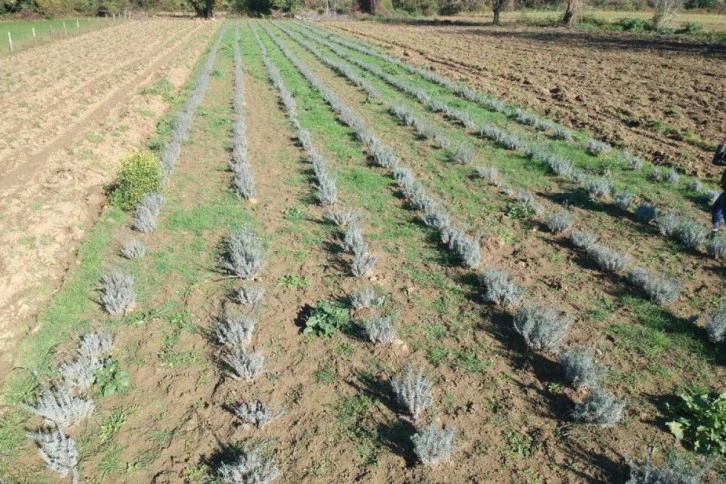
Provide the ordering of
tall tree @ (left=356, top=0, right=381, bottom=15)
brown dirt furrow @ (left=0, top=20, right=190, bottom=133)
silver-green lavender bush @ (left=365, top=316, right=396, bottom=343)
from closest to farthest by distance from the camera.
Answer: silver-green lavender bush @ (left=365, top=316, right=396, bottom=343) < brown dirt furrow @ (left=0, top=20, right=190, bottom=133) < tall tree @ (left=356, top=0, right=381, bottom=15)

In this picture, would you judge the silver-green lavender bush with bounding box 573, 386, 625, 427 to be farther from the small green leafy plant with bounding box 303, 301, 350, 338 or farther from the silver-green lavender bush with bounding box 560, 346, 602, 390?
the small green leafy plant with bounding box 303, 301, 350, 338

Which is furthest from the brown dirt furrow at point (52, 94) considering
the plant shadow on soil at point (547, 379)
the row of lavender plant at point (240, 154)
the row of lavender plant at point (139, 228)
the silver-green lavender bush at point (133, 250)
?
the plant shadow on soil at point (547, 379)

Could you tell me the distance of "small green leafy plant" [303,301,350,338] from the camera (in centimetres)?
535

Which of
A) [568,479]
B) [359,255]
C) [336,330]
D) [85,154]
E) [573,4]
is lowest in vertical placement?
[568,479]

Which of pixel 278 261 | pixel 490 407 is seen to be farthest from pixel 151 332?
pixel 490 407

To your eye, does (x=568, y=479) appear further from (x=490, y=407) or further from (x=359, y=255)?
(x=359, y=255)

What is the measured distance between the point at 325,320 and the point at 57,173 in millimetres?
7803

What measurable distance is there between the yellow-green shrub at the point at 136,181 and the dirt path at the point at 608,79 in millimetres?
11141

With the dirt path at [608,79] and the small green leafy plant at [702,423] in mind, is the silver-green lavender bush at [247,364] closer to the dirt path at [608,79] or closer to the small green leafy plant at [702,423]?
the small green leafy plant at [702,423]

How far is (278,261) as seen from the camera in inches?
272

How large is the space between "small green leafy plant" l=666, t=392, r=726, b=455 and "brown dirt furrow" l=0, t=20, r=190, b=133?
16.2 meters

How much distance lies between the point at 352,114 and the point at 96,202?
7.93 meters

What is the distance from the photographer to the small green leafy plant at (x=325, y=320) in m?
5.35

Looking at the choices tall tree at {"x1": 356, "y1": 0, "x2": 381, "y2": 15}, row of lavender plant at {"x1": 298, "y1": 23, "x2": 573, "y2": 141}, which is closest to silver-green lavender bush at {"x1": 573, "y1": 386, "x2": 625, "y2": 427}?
row of lavender plant at {"x1": 298, "y1": 23, "x2": 573, "y2": 141}
